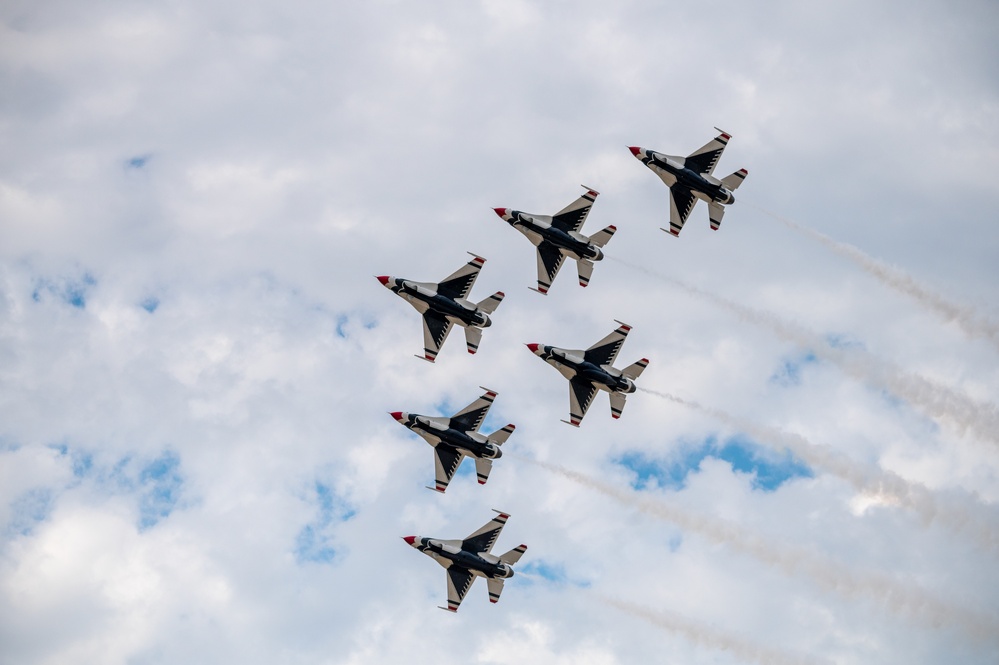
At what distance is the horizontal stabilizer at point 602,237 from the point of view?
118 metres

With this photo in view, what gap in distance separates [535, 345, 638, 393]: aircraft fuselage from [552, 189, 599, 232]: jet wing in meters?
11.2

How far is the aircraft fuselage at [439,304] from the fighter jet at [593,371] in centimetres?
634

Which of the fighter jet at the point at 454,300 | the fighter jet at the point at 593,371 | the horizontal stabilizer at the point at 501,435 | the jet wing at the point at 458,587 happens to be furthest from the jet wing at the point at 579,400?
the jet wing at the point at 458,587

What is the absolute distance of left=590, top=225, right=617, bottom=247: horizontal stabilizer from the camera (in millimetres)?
117875

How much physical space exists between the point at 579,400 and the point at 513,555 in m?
15.5

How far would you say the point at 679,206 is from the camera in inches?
4825

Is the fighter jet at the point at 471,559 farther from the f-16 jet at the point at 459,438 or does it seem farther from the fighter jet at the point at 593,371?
the fighter jet at the point at 593,371

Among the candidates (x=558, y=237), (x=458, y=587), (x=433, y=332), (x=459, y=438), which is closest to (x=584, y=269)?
(x=558, y=237)

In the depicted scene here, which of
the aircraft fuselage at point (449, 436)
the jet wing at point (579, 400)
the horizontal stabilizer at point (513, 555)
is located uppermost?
the jet wing at point (579, 400)

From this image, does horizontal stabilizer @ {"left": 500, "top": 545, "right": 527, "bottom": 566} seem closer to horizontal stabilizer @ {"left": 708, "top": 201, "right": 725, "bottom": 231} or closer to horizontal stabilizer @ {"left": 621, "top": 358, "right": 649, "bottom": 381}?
horizontal stabilizer @ {"left": 621, "top": 358, "right": 649, "bottom": 381}

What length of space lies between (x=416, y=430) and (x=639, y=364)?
2124 centimetres

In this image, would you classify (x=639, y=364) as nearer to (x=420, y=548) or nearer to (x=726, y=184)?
(x=726, y=184)

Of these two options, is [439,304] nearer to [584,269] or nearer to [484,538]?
[584,269]

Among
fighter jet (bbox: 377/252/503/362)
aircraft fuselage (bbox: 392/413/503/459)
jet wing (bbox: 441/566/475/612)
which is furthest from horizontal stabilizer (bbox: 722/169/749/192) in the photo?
jet wing (bbox: 441/566/475/612)
